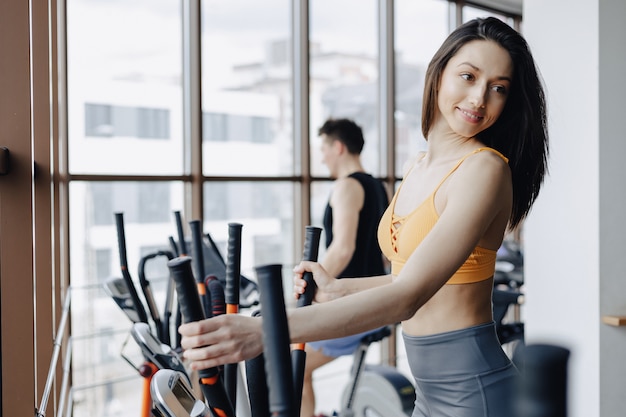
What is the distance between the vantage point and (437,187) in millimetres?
1396

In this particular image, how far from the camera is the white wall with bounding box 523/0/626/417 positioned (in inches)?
108

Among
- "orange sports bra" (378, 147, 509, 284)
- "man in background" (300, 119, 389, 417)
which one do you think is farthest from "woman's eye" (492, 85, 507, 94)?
"man in background" (300, 119, 389, 417)

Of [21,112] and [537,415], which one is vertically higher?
[21,112]

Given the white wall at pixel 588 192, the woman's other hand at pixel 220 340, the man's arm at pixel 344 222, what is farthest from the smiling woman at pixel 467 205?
the man's arm at pixel 344 222

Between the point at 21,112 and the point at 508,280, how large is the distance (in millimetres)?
4043

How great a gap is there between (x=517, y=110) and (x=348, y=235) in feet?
5.84

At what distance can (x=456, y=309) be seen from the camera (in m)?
1.41

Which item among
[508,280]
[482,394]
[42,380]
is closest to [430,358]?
[482,394]

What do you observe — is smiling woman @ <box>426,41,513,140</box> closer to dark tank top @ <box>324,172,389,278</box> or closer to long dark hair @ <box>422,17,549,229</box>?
long dark hair @ <box>422,17,549,229</box>

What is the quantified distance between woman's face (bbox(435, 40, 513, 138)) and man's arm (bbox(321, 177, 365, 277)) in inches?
67.5
